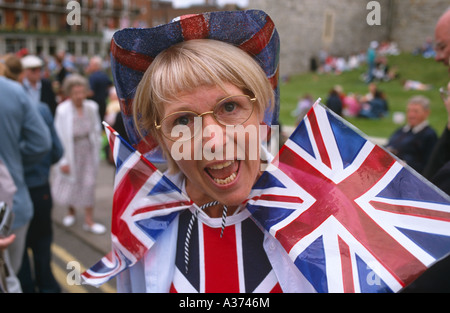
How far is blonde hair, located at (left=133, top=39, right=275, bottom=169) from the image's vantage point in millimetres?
1121

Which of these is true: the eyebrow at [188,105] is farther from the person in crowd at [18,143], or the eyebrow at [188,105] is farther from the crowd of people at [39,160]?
the person in crowd at [18,143]

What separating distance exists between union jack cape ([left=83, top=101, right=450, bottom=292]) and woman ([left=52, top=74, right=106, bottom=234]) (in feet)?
11.2

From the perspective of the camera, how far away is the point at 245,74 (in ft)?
3.78

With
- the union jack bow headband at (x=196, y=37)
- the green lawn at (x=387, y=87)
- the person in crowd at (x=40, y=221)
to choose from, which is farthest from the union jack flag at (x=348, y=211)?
the green lawn at (x=387, y=87)

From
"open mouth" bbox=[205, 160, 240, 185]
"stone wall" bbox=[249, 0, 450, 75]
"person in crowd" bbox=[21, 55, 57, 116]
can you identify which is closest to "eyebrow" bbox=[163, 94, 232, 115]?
"open mouth" bbox=[205, 160, 240, 185]

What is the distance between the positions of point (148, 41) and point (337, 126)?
610 millimetres

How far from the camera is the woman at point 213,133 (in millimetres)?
1127

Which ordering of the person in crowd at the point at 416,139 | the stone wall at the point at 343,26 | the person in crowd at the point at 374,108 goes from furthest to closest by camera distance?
the stone wall at the point at 343,26 → the person in crowd at the point at 374,108 → the person in crowd at the point at 416,139

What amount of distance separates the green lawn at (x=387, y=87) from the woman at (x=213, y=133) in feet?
30.9

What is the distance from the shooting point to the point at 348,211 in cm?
106

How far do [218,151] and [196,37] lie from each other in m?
0.36

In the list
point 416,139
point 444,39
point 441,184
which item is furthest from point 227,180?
point 416,139

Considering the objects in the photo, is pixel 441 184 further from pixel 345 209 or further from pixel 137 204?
pixel 137 204
